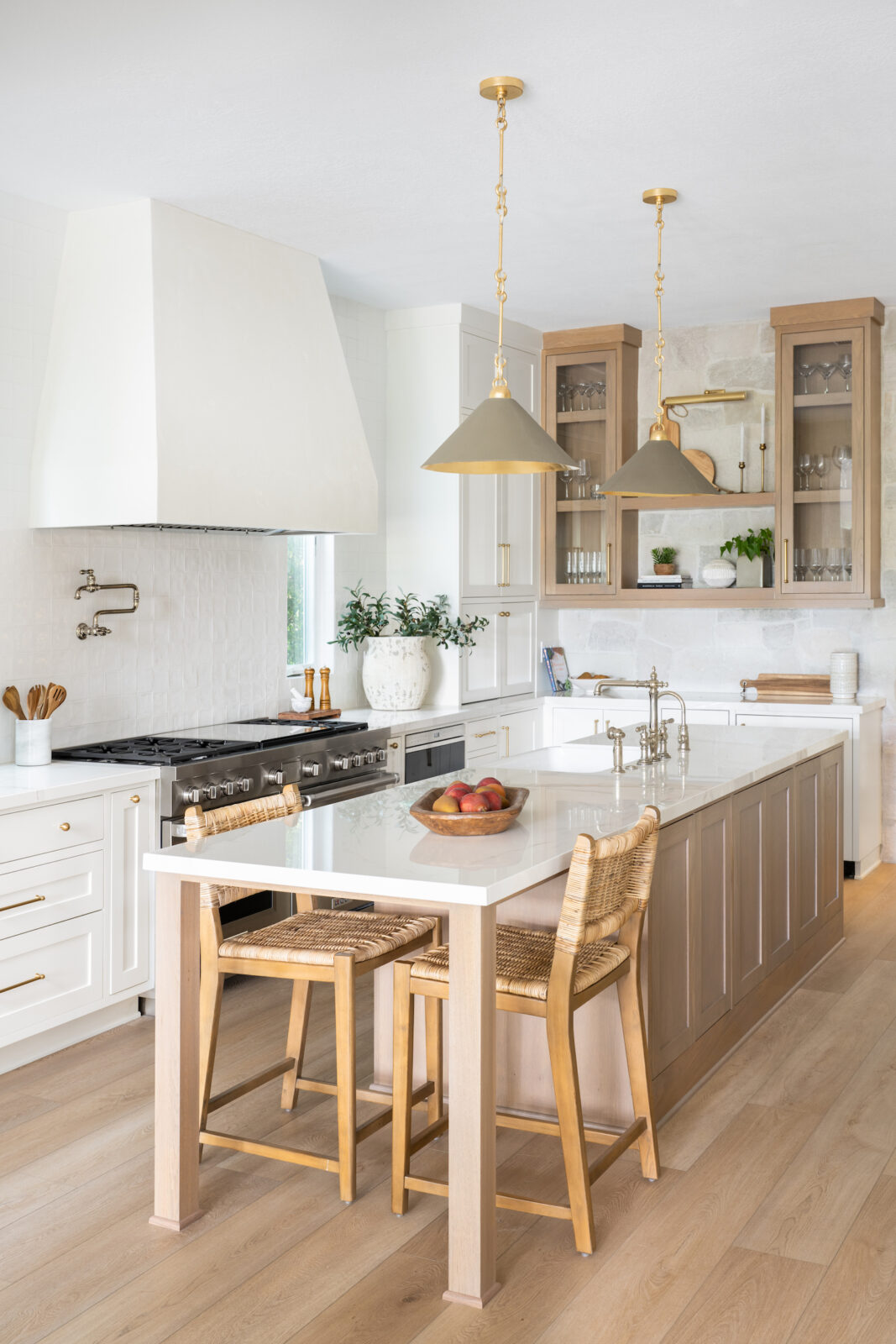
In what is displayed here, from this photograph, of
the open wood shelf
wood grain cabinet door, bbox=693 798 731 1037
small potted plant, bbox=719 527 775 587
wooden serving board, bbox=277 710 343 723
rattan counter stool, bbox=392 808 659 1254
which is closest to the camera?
rattan counter stool, bbox=392 808 659 1254

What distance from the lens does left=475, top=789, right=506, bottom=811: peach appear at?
2926 mm

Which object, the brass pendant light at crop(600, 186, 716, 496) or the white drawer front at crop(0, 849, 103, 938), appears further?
the brass pendant light at crop(600, 186, 716, 496)

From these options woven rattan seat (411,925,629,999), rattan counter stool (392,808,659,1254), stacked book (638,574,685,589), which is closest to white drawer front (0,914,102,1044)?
rattan counter stool (392,808,659,1254)

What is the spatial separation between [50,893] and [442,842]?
1562 millimetres

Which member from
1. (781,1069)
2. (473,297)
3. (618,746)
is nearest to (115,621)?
(618,746)

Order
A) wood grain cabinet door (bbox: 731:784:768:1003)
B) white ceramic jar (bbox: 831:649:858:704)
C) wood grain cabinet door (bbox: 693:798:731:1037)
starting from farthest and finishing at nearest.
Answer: white ceramic jar (bbox: 831:649:858:704), wood grain cabinet door (bbox: 731:784:768:1003), wood grain cabinet door (bbox: 693:798:731:1037)

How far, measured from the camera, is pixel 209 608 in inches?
204

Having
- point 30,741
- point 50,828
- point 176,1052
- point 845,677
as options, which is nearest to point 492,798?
point 176,1052

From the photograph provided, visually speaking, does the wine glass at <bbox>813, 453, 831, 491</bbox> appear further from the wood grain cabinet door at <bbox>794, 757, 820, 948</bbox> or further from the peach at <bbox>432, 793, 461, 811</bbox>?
the peach at <bbox>432, 793, 461, 811</bbox>

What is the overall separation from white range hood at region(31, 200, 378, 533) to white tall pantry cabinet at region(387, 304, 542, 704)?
143 centimetres

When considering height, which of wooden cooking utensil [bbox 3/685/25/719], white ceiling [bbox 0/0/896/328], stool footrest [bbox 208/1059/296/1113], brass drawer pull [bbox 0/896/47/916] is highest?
white ceiling [bbox 0/0/896/328]

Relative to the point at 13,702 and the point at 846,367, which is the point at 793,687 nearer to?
the point at 846,367

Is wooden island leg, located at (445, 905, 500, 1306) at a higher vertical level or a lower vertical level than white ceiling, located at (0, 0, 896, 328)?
lower

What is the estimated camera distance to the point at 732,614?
6906 mm
